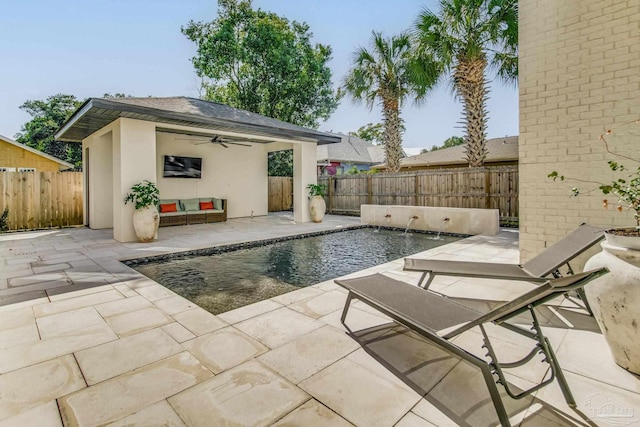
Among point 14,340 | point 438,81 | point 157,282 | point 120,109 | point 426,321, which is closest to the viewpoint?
point 426,321

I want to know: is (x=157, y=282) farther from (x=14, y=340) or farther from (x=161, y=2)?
(x=161, y=2)

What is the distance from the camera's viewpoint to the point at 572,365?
87.8 inches

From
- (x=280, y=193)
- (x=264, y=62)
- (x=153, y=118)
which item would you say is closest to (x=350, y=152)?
(x=264, y=62)

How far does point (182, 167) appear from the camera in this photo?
11.3 metres

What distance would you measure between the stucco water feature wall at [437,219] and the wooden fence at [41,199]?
9403 mm

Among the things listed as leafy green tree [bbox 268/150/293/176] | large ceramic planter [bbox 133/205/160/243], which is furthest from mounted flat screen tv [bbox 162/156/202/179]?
leafy green tree [bbox 268/150/293/176]

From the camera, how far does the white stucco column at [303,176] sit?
11.2 m

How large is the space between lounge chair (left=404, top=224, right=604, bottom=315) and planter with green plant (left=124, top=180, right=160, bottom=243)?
6.22 metres

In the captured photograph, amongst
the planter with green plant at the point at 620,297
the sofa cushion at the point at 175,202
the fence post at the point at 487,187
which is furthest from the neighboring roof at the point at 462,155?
the planter with green plant at the point at 620,297

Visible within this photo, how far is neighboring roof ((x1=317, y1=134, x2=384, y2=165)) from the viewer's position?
2494 cm

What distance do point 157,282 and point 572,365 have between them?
466 centimetres

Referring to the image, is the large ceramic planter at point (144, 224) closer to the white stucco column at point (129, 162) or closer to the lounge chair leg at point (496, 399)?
the white stucco column at point (129, 162)

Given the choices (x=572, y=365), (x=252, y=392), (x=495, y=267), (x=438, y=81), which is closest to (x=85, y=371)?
(x=252, y=392)

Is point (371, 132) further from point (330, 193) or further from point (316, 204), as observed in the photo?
point (316, 204)
